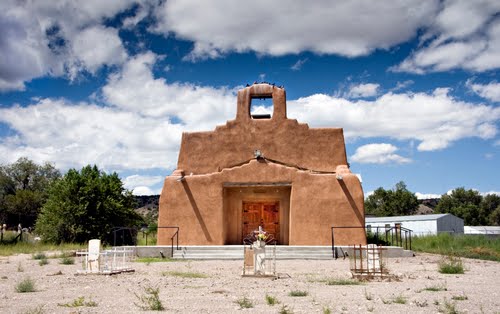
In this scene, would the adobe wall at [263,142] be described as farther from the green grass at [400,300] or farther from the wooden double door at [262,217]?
the green grass at [400,300]

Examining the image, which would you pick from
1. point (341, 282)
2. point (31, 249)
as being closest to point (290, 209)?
point (341, 282)

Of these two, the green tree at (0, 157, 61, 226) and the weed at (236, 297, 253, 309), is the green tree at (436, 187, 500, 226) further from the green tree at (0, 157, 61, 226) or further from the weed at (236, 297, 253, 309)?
the weed at (236, 297, 253, 309)

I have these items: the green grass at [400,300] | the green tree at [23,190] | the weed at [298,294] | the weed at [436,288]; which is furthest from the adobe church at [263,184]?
the green tree at [23,190]

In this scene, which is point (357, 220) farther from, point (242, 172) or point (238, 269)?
point (238, 269)

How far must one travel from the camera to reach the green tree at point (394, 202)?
2773 inches

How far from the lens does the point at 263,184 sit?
20953mm

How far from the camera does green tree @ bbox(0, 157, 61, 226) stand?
155 ft

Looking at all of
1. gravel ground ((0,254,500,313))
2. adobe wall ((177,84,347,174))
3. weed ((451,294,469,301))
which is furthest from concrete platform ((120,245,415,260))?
weed ((451,294,469,301))

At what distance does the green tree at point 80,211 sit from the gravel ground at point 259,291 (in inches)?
429

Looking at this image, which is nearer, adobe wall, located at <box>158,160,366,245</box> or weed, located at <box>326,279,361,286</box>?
weed, located at <box>326,279,361,286</box>

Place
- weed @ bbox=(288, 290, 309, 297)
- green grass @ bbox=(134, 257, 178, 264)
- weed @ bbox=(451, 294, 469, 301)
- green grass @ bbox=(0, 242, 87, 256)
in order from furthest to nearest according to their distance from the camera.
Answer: green grass @ bbox=(0, 242, 87, 256) → green grass @ bbox=(134, 257, 178, 264) → weed @ bbox=(288, 290, 309, 297) → weed @ bbox=(451, 294, 469, 301)

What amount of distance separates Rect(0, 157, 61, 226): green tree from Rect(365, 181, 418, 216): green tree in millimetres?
45622

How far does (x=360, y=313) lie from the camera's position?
715 cm

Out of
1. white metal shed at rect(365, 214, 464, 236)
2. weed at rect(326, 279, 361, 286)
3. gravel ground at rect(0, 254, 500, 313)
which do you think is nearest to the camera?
gravel ground at rect(0, 254, 500, 313)
